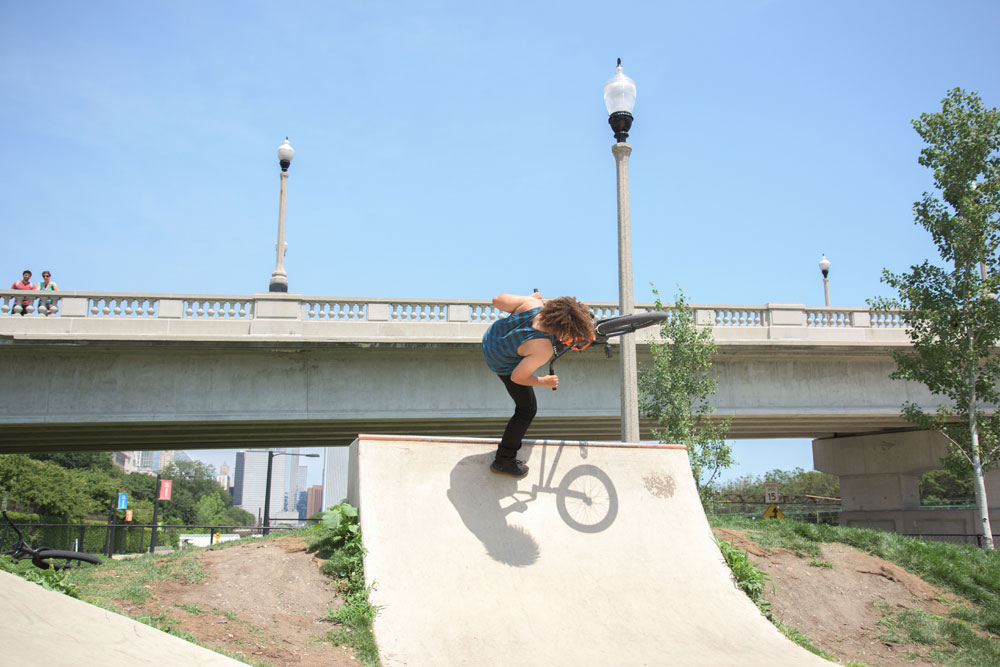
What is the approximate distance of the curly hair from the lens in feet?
22.6

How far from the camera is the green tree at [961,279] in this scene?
1738cm

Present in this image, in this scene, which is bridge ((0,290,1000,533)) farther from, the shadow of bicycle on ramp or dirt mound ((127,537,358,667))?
dirt mound ((127,537,358,667))

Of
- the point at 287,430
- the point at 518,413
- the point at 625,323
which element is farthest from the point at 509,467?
the point at 287,430

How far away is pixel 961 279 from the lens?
58.0 feet

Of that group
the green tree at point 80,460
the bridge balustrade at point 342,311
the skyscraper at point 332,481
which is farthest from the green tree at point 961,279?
the green tree at point 80,460

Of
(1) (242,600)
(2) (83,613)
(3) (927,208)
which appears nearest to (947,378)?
(3) (927,208)

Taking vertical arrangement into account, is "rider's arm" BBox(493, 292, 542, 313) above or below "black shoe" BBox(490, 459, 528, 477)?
above

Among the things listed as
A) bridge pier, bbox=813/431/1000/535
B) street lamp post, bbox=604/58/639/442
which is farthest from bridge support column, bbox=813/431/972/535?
street lamp post, bbox=604/58/639/442

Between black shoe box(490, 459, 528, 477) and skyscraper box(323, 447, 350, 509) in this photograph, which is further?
skyscraper box(323, 447, 350, 509)

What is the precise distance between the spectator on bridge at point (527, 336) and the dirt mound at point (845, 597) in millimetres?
3736

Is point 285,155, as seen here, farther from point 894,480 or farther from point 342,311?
point 894,480

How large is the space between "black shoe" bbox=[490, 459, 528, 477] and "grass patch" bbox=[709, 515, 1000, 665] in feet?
12.9

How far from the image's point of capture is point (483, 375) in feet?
71.3

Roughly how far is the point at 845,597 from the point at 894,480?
946 inches
